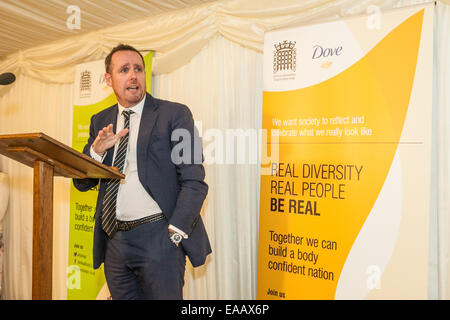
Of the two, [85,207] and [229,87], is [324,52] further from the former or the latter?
[85,207]

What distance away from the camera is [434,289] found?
2.31 meters

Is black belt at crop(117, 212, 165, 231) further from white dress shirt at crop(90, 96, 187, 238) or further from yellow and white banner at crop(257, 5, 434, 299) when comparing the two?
yellow and white banner at crop(257, 5, 434, 299)

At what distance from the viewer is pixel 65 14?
11.3 feet

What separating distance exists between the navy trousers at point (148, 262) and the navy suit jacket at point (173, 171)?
9 cm

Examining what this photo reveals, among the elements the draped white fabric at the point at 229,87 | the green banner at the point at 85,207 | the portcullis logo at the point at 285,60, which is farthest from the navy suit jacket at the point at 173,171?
the green banner at the point at 85,207

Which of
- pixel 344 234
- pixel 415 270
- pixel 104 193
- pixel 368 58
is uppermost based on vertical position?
pixel 368 58

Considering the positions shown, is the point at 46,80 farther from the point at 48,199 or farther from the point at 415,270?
the point at 415,270

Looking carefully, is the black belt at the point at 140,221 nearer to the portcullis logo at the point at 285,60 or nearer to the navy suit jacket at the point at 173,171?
the navy suit jacket at the point at 173,171

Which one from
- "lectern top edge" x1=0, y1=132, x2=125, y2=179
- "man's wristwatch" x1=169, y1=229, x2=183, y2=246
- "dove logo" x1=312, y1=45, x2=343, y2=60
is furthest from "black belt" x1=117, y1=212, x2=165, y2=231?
"dove logo" x1=312, y1=45, x2=343, y2=60

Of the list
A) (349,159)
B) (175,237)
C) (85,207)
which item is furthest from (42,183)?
(85,207)

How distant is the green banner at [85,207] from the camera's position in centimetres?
369

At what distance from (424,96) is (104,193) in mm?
1820

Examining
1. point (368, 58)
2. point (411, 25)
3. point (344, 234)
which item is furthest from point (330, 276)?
point (411, 25)

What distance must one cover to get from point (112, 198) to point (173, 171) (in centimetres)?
36
